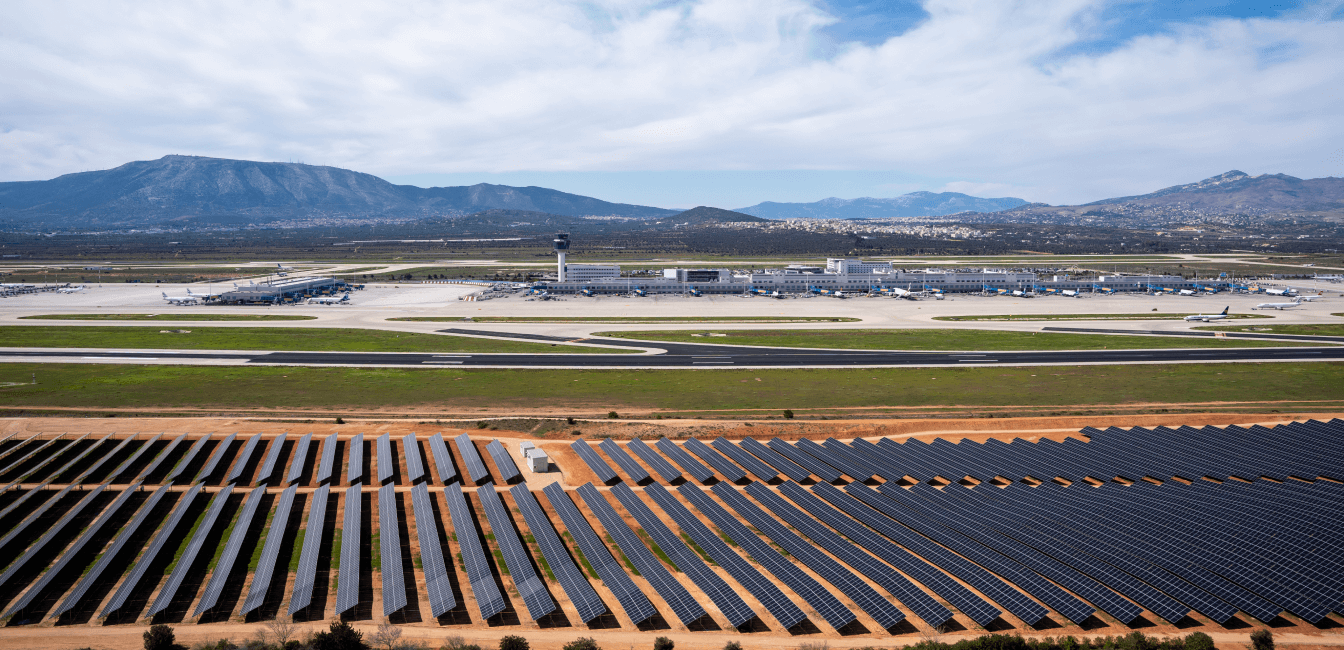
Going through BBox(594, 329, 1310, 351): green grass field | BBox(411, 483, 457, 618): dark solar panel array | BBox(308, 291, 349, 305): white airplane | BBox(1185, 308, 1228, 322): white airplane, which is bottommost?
BBox(411, 483, 457, 618): dark solar panel array

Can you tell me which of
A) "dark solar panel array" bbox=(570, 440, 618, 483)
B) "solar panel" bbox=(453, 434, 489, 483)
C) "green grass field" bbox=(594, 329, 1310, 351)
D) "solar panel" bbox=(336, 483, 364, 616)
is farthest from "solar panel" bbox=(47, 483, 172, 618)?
"green grass field" bbox=(594, 329, 1310, 351)

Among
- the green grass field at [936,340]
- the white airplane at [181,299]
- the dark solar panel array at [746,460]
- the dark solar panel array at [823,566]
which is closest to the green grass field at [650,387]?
the dark solar panel array at [746,460]

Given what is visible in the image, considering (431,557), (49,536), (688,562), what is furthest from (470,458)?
(49,536)

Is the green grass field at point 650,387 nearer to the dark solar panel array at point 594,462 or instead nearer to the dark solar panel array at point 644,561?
the dark solar panel array at point 594,462

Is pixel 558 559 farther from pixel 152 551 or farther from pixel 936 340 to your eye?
pixel 936 340

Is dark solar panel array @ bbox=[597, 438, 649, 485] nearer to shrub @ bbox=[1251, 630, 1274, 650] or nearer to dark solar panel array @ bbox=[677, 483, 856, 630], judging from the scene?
dark solar panel array @ bbox=[677, 483, 856, 630]

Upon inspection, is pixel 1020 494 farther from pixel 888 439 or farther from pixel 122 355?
pixel 122 355
